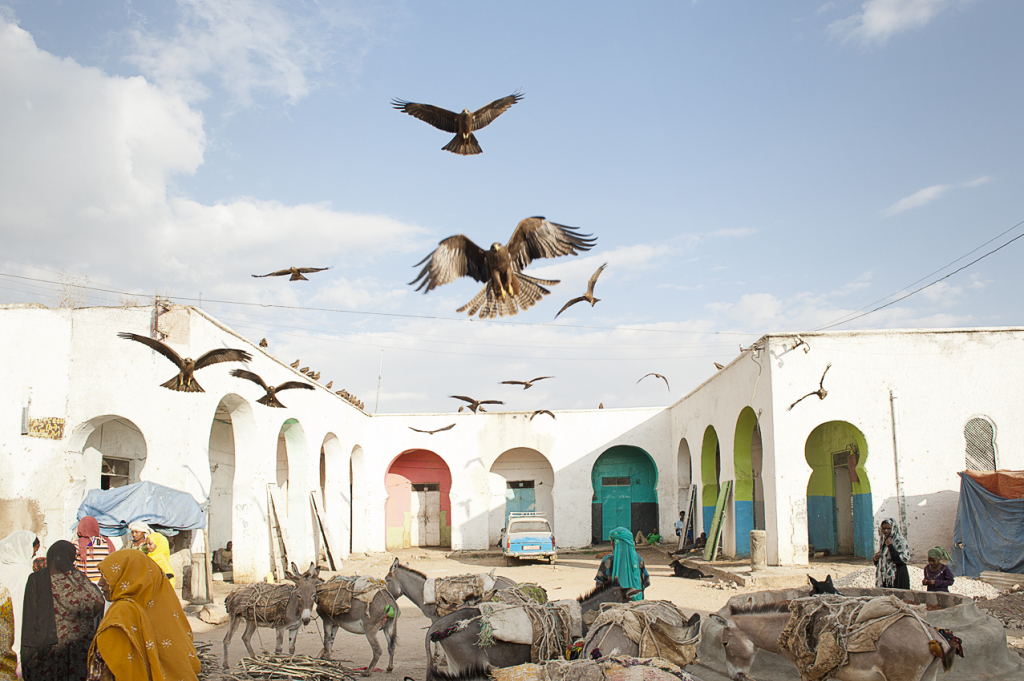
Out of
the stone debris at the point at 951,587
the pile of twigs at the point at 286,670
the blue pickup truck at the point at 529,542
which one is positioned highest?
the pile of twigs at the point at 286,670

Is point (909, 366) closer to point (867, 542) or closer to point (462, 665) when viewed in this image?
point (867, 542)

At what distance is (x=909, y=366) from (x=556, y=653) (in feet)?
42.8

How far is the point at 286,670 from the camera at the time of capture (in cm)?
636

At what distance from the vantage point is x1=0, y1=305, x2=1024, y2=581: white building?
12398 millimetres

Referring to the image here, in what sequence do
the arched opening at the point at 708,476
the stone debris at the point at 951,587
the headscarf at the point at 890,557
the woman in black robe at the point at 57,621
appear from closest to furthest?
the woman in black robe at the point at 57,621, the headscarf at the point at 890,557, the stone debris at the point at 951,587, the arched opening at the point at 708,476

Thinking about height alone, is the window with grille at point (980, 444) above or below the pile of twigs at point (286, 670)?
above

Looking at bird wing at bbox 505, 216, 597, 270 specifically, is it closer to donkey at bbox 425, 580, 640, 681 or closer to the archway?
donkey at bbox 425, 580, 640, 681

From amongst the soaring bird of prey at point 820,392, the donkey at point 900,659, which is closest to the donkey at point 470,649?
the donkey at point 900,659

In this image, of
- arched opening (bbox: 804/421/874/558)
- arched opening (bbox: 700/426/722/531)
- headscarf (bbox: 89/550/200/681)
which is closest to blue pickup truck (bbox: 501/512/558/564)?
arched opening (bbox: 700/426/722/531)

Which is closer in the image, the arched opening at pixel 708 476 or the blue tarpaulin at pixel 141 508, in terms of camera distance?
the blue tarpaulin at pixel 141 508

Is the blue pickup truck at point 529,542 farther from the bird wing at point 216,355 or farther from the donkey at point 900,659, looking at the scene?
the donkey at point 900,659

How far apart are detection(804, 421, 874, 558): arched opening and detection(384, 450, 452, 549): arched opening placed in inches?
557

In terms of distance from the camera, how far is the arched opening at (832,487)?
1823 cm

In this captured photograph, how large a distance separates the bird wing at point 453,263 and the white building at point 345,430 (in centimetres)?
682
